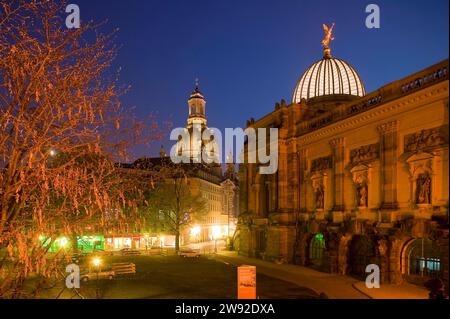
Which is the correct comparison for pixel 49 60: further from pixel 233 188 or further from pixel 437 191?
pixel 233 188

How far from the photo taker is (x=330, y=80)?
54781 millimetres

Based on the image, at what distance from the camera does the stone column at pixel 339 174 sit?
128ft

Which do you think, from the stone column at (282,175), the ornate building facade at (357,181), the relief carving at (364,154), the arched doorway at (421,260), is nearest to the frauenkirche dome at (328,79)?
the ornate building facade at (357,181)

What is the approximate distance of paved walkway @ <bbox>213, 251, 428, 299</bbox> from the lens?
27875 mm

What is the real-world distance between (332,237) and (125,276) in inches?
726

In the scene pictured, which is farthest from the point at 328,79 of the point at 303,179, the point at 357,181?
the point at 357,181

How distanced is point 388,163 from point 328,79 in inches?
973

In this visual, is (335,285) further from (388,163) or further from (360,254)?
(388,163)

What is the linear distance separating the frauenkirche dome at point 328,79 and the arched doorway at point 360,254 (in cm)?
2256

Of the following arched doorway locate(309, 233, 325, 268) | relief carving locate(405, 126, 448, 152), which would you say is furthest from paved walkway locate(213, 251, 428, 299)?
relief carving locate(405, 126, 448, 152)

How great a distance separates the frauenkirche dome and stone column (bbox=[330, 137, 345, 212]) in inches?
616

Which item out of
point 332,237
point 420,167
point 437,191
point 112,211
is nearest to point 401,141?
point 420,167

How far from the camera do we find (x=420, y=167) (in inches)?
1154

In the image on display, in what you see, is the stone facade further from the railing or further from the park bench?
the park bench
